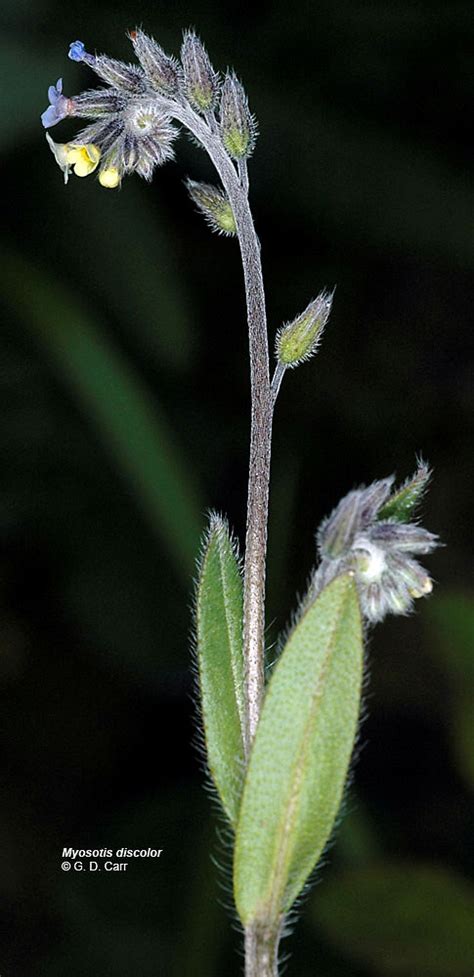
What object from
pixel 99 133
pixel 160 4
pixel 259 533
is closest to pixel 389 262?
pixel 160 4

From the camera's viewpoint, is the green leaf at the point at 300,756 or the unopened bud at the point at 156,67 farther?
the unopened bud at the point at 156,67

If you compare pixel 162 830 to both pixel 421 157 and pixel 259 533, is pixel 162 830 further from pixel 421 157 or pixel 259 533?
pixel 421 157

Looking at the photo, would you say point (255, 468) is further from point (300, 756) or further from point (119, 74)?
point (119, 74)

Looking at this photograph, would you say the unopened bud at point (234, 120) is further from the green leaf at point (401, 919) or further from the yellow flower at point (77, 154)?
the green leaf at point (401, 919)

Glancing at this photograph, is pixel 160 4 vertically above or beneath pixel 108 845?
above

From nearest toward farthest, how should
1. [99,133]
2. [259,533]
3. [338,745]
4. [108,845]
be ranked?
1. [338,745]
2. [259,533]
3. [99,133]
4. [108,845]

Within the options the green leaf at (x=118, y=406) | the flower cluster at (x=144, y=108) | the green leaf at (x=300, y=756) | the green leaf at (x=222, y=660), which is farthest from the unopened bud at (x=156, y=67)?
the green leaf at (x=118, y=406)
